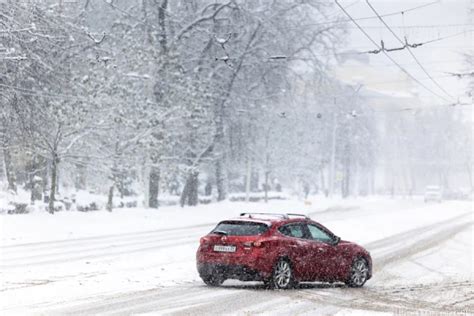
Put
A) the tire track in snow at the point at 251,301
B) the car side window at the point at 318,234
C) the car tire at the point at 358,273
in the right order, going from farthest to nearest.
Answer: the car tire at the point at 358,273 → the car side window at the point at 318,234 → the tire track in snow at the point at 251,301

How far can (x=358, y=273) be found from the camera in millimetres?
16688

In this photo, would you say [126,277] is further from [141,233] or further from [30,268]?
[141,233]

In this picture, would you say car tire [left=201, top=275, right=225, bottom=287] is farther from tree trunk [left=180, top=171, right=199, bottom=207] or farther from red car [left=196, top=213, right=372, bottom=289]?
tree trunk [left=180, top=171, right=199, bottom=207]

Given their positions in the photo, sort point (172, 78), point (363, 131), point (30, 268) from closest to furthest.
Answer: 1. point (30, 268)
2. point (172, 78)
3. point (363, 131)

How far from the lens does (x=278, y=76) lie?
1837 inches

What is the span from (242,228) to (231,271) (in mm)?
906

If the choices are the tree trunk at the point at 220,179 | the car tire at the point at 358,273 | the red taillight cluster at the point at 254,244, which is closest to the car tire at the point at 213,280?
the red taillight cluster at the point at 254,244

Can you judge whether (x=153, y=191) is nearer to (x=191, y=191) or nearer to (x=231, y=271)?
(x=191, y=191)

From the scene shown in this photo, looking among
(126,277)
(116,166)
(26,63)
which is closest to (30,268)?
(126,277)

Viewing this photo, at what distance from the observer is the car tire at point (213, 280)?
604 inches

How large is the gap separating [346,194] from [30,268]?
8503 cm

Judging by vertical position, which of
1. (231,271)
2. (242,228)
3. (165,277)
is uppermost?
(242,228)

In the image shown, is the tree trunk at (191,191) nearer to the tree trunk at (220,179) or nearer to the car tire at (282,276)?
the tree trunk at (220,179)

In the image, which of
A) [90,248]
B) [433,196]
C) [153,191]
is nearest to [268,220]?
[90,248]
